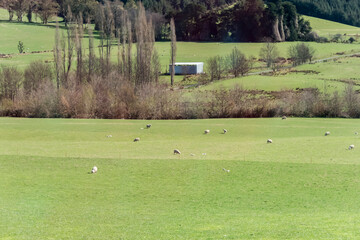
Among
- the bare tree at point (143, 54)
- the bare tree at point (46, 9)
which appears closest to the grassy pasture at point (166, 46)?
the bare tree at point (46, 9)

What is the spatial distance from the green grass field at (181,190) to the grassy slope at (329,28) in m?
146

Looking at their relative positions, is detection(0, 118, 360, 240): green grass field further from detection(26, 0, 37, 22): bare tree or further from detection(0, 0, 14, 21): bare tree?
detection(26, 0, 37, 22): bare tree

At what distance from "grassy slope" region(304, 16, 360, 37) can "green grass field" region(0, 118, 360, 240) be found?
146m

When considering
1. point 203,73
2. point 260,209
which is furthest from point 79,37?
point 260,209

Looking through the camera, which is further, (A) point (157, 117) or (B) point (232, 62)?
(B) point (232, 62)

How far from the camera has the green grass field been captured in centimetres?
1525

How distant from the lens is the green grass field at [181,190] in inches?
600

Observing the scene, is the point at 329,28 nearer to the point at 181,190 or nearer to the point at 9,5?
the point at 9,5

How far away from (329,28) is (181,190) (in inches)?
6917

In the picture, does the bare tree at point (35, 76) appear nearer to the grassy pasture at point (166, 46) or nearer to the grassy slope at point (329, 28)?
the grassy pasture at point (166, 46)

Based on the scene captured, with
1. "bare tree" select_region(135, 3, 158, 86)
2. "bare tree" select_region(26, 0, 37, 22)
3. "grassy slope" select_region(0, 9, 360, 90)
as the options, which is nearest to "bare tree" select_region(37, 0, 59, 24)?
"bare tree" select_region(26, 0, 37, 22)

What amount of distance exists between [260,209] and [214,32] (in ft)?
433

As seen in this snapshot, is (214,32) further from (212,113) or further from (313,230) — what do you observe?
(313,230)

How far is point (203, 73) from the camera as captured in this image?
9344cm
